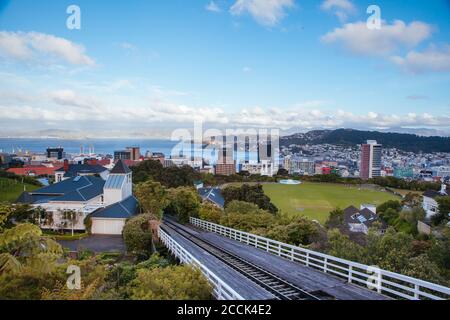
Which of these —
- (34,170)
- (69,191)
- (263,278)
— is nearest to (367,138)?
(263,278)

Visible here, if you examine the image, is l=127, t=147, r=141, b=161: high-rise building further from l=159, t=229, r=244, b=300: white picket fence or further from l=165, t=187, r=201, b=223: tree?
l=159, t=229, r=244, b=300: white picket fence

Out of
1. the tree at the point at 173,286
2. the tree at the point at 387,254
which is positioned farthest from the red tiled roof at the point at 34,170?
the tree at the point at 387,254

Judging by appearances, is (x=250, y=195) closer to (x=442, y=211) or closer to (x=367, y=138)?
(x=367, y=138)

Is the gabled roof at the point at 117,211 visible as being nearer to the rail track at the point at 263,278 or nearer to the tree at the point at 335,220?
the rail track at the point at 263,278

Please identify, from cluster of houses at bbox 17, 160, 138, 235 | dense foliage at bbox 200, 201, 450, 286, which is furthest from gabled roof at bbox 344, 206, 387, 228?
cluster of houses at bbox 17, 160, 138, 235

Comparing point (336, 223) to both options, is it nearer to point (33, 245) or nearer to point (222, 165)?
point (222, 165)

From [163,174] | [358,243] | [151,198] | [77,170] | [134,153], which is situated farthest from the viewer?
[163,174]
